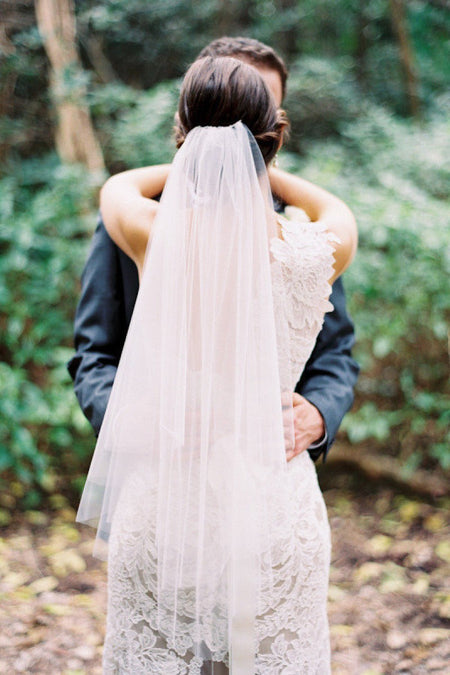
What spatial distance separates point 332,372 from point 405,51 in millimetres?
4512

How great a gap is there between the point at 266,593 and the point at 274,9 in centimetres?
559

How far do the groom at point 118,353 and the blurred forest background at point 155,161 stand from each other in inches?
61.2

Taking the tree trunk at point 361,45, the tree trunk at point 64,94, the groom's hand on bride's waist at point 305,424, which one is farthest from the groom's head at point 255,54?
the tree trunk at point 361,45

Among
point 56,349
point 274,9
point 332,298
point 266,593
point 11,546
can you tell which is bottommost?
point 11,546

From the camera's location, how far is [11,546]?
3.28m

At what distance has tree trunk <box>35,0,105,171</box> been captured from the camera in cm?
395

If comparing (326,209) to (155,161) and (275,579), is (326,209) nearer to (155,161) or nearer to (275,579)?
(275,579)

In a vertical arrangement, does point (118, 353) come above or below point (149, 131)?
below

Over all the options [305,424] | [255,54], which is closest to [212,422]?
[305,424]

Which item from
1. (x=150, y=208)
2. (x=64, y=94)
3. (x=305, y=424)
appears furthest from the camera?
(x=64, y=94)

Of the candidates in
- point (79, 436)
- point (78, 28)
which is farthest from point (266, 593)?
point (78, 28)

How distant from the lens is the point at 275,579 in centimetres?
138

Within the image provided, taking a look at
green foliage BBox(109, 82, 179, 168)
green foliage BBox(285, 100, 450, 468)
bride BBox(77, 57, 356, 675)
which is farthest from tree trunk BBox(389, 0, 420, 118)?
bride BBox(77, 57, 356, 675)

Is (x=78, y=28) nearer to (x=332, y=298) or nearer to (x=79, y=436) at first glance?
(x=79, y=436)
